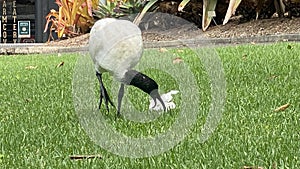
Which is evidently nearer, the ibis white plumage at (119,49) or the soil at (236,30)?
the ibis white plumage at (119,49)

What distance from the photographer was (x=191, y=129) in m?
2.63

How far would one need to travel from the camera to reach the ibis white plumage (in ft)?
7.61

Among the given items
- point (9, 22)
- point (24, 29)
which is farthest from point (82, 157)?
point (9, 22)

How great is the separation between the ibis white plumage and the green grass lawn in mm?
218

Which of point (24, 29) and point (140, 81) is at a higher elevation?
point (140, 81)

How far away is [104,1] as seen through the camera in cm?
1080

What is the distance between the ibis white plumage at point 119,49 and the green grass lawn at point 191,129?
218mm

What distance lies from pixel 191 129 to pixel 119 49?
1.73 ft

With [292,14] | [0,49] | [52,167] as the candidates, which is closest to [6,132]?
[52,167]

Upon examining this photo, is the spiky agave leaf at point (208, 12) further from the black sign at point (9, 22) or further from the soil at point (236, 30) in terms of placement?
the black sign at point (9, 22)

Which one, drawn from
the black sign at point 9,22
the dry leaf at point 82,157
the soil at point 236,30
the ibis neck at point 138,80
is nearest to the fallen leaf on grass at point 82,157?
the dry leaf at point 82,157

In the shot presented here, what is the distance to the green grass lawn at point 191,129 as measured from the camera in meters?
2.13

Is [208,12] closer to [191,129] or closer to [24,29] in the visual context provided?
[191,129]

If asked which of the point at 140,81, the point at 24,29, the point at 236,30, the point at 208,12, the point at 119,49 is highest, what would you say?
the point at 119,49
